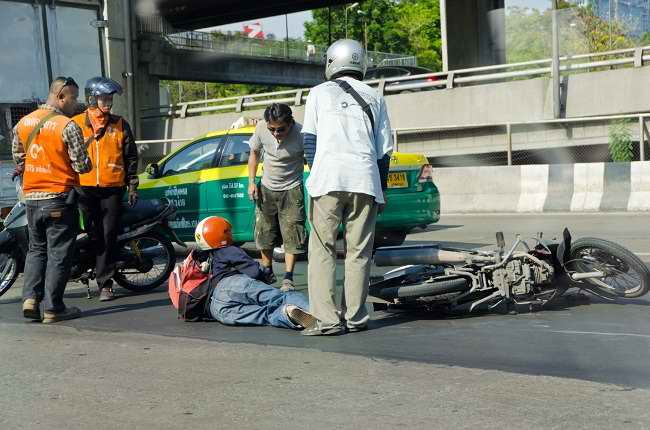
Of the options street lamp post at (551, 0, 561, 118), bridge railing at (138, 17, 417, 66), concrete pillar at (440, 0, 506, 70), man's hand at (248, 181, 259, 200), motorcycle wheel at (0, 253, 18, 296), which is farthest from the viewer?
bridge railing at (138, 17, 417, 66)

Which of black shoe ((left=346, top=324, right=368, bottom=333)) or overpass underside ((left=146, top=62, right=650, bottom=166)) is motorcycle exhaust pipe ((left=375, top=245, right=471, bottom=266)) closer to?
black shoe ((left=346, top=324, right=368, bottom=333))

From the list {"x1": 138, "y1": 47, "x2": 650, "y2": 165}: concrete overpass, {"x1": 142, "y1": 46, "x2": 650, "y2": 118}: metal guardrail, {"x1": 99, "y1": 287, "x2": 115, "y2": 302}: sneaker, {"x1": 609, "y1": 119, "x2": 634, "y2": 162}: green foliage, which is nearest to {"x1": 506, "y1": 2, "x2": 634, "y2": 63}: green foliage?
{"x1": 142, "y1": 46, "x2": 650, "y2": 118}: metal guardrail

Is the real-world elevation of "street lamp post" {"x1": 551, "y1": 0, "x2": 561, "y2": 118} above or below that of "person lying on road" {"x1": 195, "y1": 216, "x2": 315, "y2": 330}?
above

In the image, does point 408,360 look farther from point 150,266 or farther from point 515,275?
point 150,266

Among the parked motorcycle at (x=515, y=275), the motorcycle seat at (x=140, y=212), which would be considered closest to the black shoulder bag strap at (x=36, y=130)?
the motorcycle seat at (x=140, y=212)

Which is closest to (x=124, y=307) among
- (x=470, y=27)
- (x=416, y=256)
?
(x=416, y=256)

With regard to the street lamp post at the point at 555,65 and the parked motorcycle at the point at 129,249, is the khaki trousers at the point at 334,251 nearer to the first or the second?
the parked motorcycle at the point at 129,249

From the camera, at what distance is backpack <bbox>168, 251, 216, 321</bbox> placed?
6.70m

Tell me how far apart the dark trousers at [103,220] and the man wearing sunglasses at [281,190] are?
Answer: 121 centimetres

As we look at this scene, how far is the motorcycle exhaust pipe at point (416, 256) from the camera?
643 centimetres

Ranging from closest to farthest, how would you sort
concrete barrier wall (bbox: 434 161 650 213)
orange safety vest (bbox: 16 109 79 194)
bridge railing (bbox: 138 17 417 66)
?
orange safety vest (bbox: 16 109 79 194) → concrete barrier wall (bbox: 434 161 650 213) → bridge railing (bbox: 138 17 417 66)

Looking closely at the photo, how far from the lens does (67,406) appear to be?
178 inches

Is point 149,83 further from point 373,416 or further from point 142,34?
point 373,416

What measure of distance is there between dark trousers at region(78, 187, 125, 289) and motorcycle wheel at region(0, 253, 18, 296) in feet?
2.79
